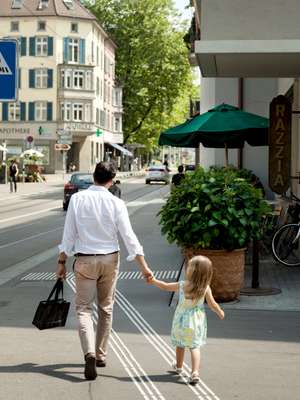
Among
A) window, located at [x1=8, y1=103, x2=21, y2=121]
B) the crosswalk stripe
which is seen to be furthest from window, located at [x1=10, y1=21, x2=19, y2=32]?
the crosswalk stripe

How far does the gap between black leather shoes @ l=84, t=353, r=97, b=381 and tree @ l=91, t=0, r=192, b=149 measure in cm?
7017

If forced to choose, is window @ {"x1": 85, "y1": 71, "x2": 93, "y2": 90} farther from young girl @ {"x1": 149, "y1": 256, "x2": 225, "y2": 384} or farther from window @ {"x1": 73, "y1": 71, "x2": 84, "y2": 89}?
young girl @ {"x1": 149, "y1": 256, "x2": 225, "y2": 384}

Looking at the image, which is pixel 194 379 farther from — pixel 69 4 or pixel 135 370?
pixel 69 4

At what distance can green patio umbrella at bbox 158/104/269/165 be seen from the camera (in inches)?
463

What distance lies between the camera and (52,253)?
14594 millimetres

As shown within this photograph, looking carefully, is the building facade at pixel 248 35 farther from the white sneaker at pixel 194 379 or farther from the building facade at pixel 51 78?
the building facade at pixel 51 78

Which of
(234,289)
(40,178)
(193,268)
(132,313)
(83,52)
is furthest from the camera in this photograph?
(83,52)

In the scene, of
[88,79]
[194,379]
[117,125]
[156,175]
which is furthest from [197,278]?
[117,125]

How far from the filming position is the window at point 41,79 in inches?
2800

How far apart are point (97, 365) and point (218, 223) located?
3.09 meters

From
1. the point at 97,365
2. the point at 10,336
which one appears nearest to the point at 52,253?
the point at 10,336

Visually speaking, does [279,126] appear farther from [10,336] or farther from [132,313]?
[10,336]

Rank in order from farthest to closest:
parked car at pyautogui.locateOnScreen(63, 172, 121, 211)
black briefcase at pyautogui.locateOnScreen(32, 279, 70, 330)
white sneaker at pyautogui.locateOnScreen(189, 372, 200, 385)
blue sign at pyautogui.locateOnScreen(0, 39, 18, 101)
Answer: parked car at pyautogui.locateOnScreen(63, 172, 121, 211), blue sign at pyautogui.locateOnScreen(0, 39, 18, 101), black briefcase at pyautogui.locateOnScreen(32, 279, 70, 330), white sneaker at pyautogui.locateOnScreen(189, 372, 200, 385)

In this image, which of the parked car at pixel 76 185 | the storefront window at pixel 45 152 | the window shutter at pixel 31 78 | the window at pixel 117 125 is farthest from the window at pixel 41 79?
the parked car at pixel 76 185
